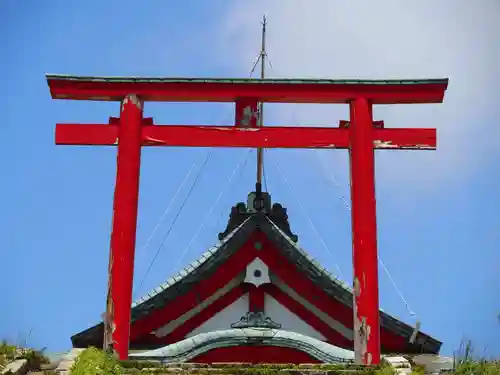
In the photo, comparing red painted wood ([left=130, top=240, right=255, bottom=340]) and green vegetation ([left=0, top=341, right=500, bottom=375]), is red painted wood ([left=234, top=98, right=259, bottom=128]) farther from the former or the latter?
green vegetation ([left=0, top=341, right=500, bottom=375])

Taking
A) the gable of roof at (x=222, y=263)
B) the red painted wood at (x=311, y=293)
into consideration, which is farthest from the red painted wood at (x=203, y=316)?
the red painted wood at (x=311, y=293)

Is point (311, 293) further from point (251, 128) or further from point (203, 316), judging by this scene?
point (251, 128)

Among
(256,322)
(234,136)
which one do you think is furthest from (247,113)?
(256,322)

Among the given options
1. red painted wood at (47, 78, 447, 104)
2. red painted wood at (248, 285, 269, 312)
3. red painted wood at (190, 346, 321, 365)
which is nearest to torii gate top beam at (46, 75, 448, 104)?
red painted wood at (47, 78, 447, 104)

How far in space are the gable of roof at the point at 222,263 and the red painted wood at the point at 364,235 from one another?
2681mm

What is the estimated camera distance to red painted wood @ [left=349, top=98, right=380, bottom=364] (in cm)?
754

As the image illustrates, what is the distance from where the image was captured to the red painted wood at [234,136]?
838cm

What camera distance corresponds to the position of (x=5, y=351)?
705cm

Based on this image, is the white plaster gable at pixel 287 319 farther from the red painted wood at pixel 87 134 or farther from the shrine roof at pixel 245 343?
the red painted wood at pixel 87 134

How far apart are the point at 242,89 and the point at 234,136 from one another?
0.61m

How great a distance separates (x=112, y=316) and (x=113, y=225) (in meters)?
0.98

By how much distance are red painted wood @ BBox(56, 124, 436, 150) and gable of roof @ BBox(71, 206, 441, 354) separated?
2.55m

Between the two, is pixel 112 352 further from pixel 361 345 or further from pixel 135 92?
pixel 135 92

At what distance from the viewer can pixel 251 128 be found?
8469 mm
